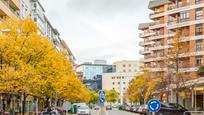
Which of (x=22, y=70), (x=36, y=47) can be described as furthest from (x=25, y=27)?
(x=22, y=70)

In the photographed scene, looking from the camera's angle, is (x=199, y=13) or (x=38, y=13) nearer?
(x=199, y=13)

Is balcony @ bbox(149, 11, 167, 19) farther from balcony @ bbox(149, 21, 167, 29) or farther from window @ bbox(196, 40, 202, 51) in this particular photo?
window @ bbox(196, 40, 202, 51)

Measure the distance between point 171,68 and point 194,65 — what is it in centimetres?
2245

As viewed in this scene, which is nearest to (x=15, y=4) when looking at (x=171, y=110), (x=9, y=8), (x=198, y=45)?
(x=9, y=8)

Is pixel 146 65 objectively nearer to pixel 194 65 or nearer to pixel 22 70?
pixel 194 65

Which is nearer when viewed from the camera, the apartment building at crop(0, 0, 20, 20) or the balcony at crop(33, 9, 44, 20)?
the apartment building at crop(0, 0, 20, 20)

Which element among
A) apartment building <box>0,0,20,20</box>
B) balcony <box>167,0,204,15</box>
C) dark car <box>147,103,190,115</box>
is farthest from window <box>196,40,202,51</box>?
dark car <box>147,103,190,115</box>

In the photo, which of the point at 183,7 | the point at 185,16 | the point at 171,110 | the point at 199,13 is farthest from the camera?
the point at 183,7

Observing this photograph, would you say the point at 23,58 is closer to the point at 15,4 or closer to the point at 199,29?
the point at 15,4

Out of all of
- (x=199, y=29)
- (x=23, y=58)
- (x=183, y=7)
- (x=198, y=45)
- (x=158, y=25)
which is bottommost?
(x=23, y=58)

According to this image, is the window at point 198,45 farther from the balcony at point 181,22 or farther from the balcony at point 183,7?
the balcony at point 183,7

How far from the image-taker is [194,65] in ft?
299

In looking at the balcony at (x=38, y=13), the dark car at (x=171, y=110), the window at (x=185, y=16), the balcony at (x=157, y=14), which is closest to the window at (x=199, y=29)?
the window at (x=185, y=16)

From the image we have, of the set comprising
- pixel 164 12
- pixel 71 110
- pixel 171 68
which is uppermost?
pixel 164 12
